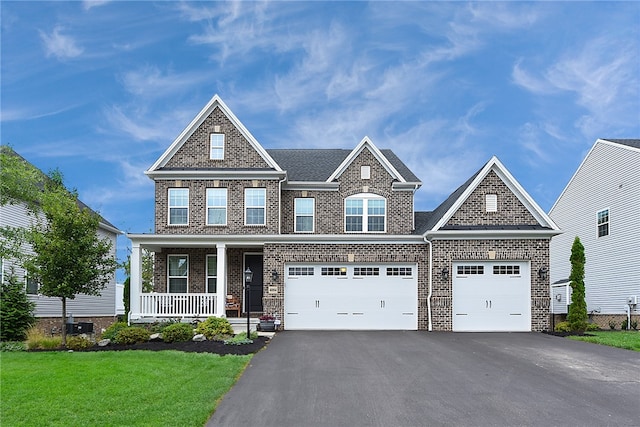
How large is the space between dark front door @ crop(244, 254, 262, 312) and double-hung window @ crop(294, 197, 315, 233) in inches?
85.3

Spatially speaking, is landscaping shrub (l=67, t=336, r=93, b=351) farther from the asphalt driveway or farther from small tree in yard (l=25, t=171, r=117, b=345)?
the asphalt driveway

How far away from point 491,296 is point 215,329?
1028 centimetres

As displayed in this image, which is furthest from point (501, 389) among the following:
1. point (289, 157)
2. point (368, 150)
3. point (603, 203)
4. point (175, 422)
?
point (603, 203)

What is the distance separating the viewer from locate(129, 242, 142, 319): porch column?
20.7 meters

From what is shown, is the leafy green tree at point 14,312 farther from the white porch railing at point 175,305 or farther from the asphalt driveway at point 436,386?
the asphalt driveway at point 436,386

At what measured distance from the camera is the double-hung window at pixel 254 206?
73.1 ft

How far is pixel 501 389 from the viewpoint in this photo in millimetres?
9859

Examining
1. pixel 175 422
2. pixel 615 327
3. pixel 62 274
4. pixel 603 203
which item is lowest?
pixel 615 327

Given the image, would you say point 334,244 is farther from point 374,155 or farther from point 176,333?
point 176,333

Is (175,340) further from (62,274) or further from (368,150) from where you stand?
(368,150)

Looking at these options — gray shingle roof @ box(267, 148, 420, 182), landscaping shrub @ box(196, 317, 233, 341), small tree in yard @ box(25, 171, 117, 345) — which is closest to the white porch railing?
landscaping shrub @ box(196, 317, 233, 341)

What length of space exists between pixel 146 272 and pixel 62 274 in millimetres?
19695

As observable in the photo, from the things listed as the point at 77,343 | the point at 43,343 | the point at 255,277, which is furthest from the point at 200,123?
the point at 43,343

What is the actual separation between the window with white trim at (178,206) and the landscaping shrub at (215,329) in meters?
5.36
